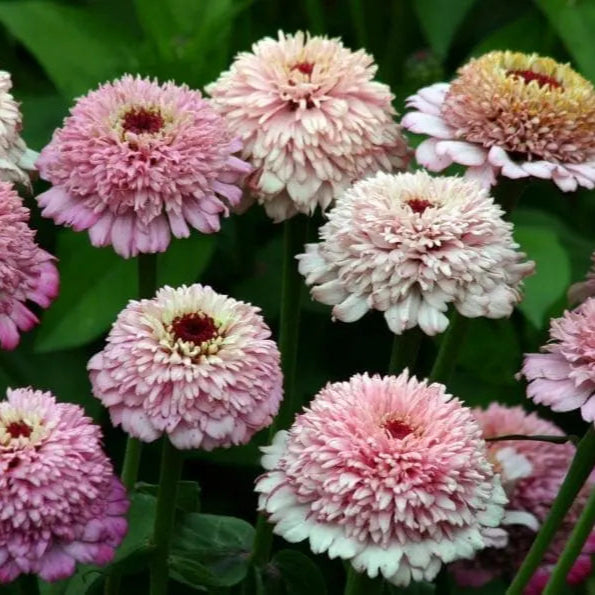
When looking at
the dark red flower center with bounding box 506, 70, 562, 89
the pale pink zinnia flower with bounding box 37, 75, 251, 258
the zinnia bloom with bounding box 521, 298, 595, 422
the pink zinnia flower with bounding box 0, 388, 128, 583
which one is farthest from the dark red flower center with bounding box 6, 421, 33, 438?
the dark red flower center with bounding box 506, 70, 562, 89

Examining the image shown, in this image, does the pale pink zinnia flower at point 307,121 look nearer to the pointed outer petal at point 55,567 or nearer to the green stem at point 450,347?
the green stem at point 450,347

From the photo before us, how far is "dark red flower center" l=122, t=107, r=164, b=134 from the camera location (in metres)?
0.69

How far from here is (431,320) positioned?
2.07 feet

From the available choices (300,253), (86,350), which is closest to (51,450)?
(300,253)

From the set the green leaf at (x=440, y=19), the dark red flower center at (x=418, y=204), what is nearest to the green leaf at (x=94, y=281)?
the green leaf at (x=440, y=19)

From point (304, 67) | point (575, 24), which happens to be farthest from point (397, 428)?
point (575, 24)

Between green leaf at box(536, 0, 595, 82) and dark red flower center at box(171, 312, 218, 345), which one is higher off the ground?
green leaf at box(536, 0, 595, 82)

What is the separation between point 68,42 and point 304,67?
40 cm

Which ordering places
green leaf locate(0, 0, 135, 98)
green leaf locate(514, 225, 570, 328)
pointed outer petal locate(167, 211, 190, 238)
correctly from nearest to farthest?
pointed outer petal locate(167, 211, 190, 238) → green leaf locate(514, 225, 570, 328) → green leaf locate(0, 0, 135, 98)

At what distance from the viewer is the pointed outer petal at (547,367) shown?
635mm

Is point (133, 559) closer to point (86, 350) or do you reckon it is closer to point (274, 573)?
point (274, 573)

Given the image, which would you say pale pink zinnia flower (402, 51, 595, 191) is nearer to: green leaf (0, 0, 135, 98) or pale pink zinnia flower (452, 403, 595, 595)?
pale pink zinnia flower (452, 403, 595, 595)

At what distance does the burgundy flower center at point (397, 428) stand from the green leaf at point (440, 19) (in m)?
0.58

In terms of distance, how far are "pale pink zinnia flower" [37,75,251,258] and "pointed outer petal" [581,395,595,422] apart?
19 centimetres
